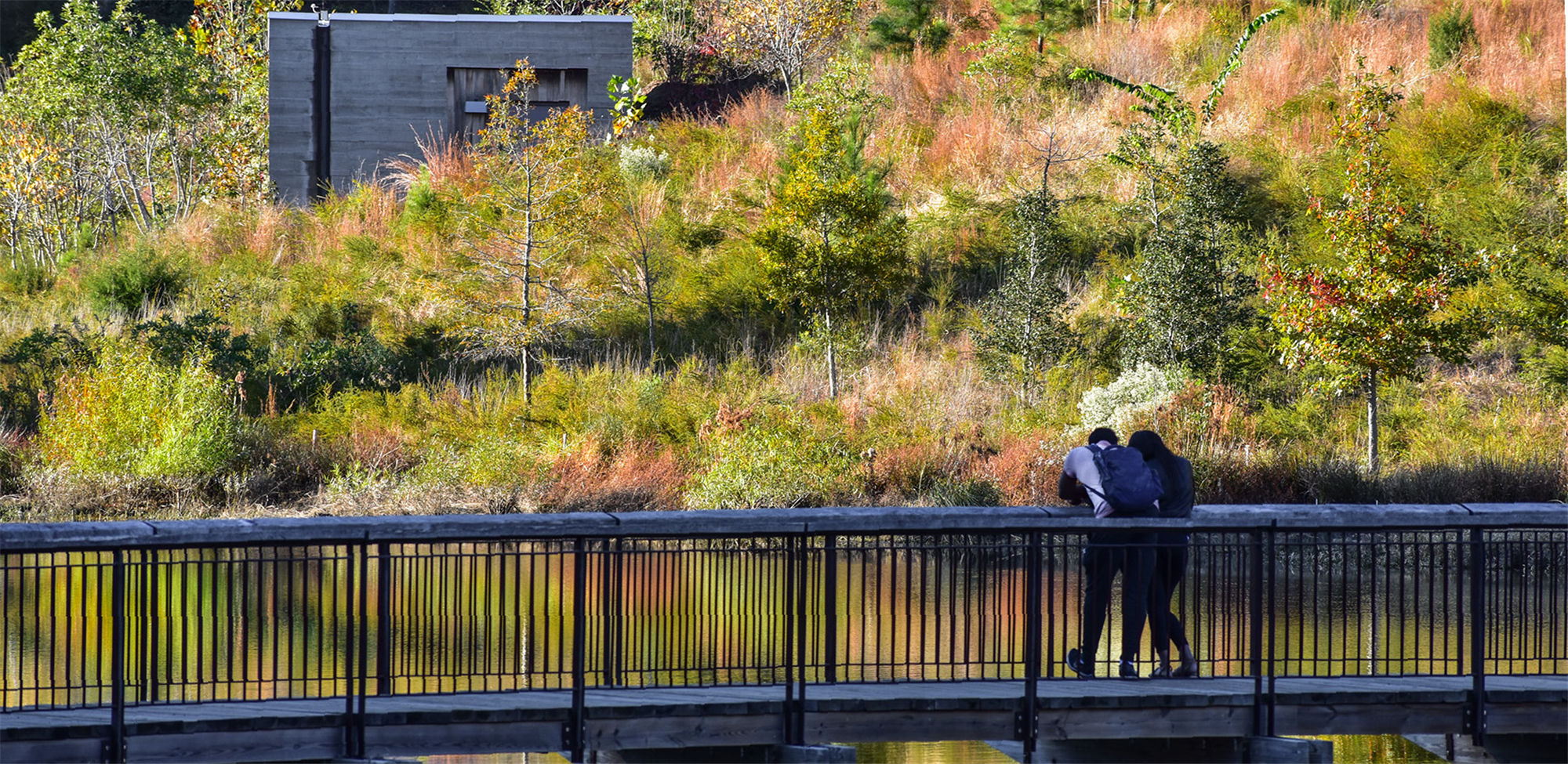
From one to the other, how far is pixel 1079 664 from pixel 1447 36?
80.3 ft

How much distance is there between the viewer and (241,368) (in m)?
22.2

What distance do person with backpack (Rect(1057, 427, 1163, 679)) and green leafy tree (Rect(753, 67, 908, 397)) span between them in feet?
45.0

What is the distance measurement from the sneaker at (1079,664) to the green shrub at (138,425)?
1353cm

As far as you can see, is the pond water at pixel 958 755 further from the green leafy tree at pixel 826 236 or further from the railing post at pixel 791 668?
the green leafy tree at pixel 826 236

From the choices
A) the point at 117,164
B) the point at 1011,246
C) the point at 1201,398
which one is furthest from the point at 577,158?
the point at 117,164

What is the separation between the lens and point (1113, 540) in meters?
8.73

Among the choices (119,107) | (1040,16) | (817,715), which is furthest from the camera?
(1040,16)

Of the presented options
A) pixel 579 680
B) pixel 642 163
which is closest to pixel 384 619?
pixel 579 680

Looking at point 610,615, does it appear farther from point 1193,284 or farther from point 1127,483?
point 1193,284

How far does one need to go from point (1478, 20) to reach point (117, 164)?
28.8 m

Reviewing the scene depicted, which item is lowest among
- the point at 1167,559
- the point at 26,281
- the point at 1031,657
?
the point at 1031,657

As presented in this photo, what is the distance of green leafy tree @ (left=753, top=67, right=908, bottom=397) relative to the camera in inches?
883

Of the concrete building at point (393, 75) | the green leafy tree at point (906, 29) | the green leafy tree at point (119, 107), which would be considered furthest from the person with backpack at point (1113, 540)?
the green leafy tree at point (906, 29)

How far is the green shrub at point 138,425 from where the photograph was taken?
61.8 feet
